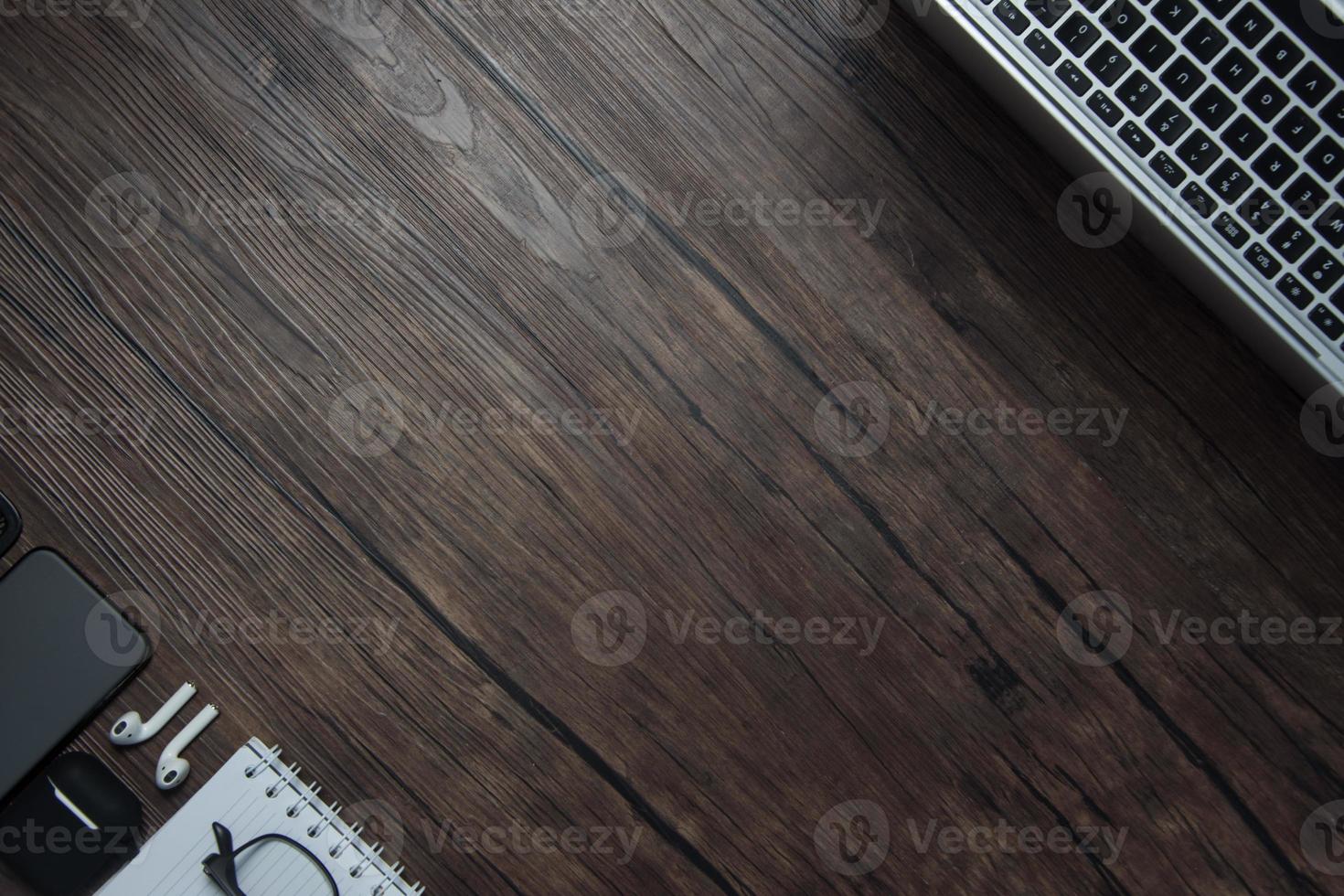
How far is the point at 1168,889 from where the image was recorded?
90 cm

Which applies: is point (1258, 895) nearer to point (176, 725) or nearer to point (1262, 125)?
point (1262, 125)

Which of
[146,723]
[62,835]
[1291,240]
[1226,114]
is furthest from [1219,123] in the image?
[62,835]

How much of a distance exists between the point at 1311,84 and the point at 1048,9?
8.7 inches

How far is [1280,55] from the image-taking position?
0.74m

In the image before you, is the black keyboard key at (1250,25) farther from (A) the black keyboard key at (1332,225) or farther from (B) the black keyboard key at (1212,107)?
(A) the black keyboard key at (1332,225)

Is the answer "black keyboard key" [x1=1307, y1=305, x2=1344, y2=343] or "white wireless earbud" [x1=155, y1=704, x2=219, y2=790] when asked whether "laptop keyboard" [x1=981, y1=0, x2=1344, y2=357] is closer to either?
"black keyboard key" [x1=1307, y1=305, x2=1344, y2=343]

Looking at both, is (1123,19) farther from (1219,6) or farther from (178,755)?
(178,755)

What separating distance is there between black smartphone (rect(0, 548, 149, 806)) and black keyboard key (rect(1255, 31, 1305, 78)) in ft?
3.78

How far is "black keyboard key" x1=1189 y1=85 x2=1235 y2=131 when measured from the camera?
757mm

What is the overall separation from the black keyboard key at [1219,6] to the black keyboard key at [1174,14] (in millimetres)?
15

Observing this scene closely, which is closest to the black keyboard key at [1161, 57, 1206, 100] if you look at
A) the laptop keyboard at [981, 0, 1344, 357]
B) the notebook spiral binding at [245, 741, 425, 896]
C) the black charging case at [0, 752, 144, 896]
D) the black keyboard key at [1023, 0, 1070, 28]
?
the laptop keyboard at [981, 0, 1344, 357]

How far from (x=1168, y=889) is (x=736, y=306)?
0.72 m

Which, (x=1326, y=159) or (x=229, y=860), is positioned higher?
(x=1326, y=159)

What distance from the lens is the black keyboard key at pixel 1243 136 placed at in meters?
0.76
